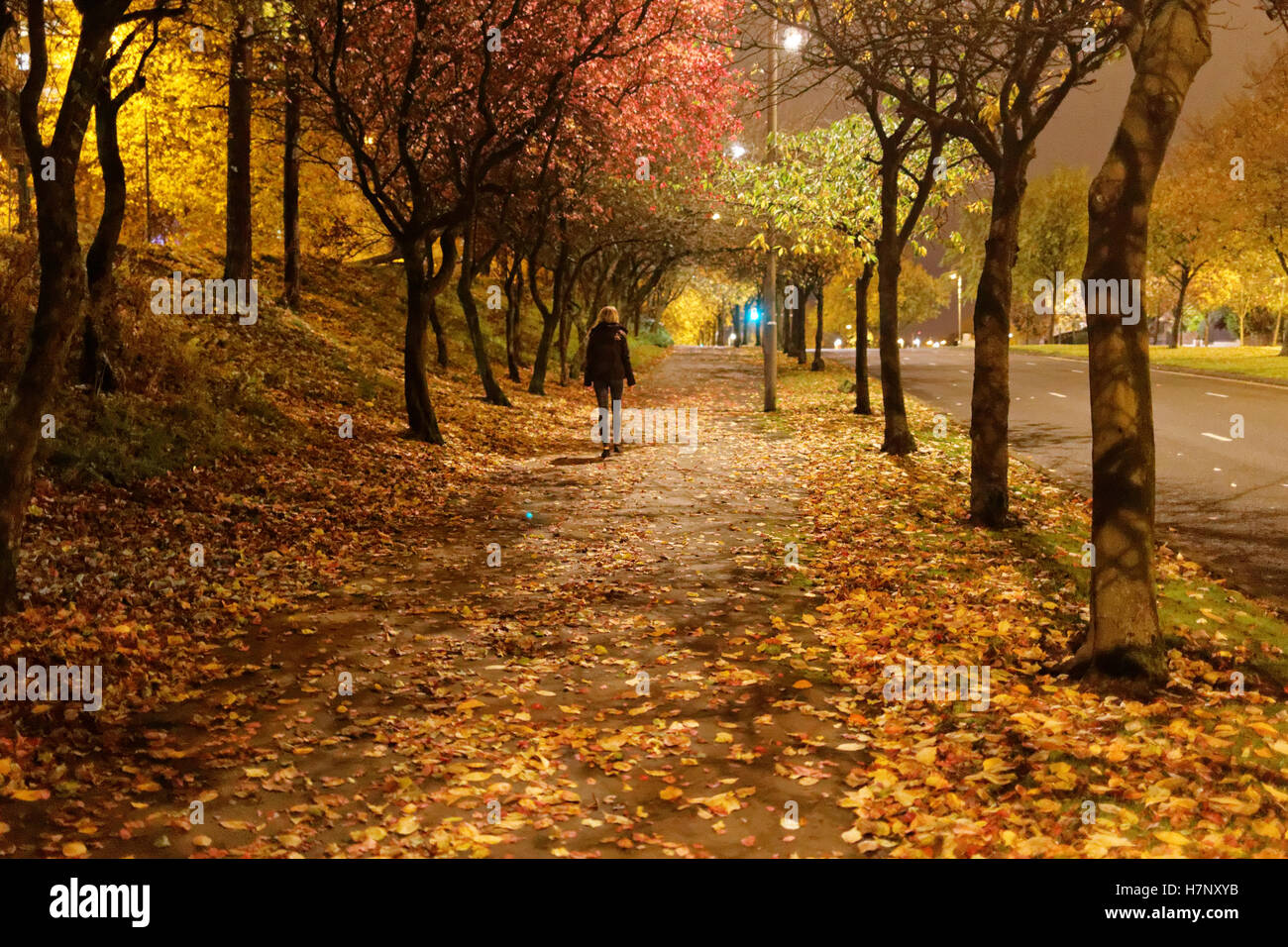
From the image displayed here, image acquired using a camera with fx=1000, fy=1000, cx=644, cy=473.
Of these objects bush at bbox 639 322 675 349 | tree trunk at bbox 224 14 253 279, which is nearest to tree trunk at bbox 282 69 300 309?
tree trunk at bbox 224 14 253 279

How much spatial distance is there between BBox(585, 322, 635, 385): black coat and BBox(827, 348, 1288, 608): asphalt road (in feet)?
23.8

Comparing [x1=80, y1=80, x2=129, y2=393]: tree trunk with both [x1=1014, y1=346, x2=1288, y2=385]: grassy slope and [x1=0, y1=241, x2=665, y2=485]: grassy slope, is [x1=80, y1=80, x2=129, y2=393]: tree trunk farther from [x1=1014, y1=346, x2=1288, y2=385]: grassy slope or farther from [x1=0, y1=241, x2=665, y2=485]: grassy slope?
[x1=1014, y1=346, x2=1288, y2=385]: grassy slope

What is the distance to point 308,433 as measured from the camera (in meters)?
14.7

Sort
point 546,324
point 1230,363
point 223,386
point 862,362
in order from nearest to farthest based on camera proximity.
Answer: point 223,386
point 862,362
point 546,324
point 1230,363

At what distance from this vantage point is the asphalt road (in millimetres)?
10125

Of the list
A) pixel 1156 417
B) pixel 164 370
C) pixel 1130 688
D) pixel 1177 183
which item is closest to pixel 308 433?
pixel 164 370

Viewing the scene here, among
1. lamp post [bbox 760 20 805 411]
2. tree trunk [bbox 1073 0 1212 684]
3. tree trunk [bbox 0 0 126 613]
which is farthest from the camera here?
lamp post [bbox 760 20 805 411]

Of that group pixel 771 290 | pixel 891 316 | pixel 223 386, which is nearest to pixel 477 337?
pixel 771 290

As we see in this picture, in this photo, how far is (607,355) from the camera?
1692cm

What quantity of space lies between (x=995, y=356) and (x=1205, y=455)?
666 centimetres

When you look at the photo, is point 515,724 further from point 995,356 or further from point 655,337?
point 655,337

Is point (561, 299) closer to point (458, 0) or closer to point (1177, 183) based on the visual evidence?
point (458, 0)

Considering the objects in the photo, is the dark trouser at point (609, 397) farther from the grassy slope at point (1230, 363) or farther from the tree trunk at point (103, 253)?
the grassy slope at point (1230, 363)

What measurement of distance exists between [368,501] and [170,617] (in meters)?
4.73
